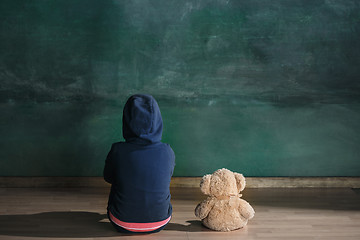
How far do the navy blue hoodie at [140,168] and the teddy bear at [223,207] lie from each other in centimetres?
29

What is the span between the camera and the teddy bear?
2.62 metres

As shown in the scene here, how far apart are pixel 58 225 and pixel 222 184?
1.00m

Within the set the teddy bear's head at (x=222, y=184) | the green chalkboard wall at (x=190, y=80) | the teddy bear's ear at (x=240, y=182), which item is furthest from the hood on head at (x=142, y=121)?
the green chalkboard wall at (x=190, y=80)

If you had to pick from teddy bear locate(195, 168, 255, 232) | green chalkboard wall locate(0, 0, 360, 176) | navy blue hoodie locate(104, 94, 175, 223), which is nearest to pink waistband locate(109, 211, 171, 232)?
navy blue hoodie locate(104, 94, 175, 223)

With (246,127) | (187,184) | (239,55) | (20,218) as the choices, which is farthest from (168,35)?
(20,218)

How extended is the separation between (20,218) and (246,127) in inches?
68.8

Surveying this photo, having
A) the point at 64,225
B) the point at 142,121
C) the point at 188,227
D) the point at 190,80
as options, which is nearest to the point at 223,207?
the point at 188,227

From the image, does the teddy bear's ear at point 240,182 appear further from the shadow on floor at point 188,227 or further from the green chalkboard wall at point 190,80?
the green chalkboard wall at point 190,80

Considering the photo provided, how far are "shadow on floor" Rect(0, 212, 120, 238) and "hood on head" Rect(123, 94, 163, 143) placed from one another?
59cm

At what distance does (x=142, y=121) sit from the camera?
243 centimetres

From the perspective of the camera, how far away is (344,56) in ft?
11.4

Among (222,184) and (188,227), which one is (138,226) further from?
(222,184)

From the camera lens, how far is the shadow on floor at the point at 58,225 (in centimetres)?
255

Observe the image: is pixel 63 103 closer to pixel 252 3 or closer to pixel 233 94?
pixel 233 94
